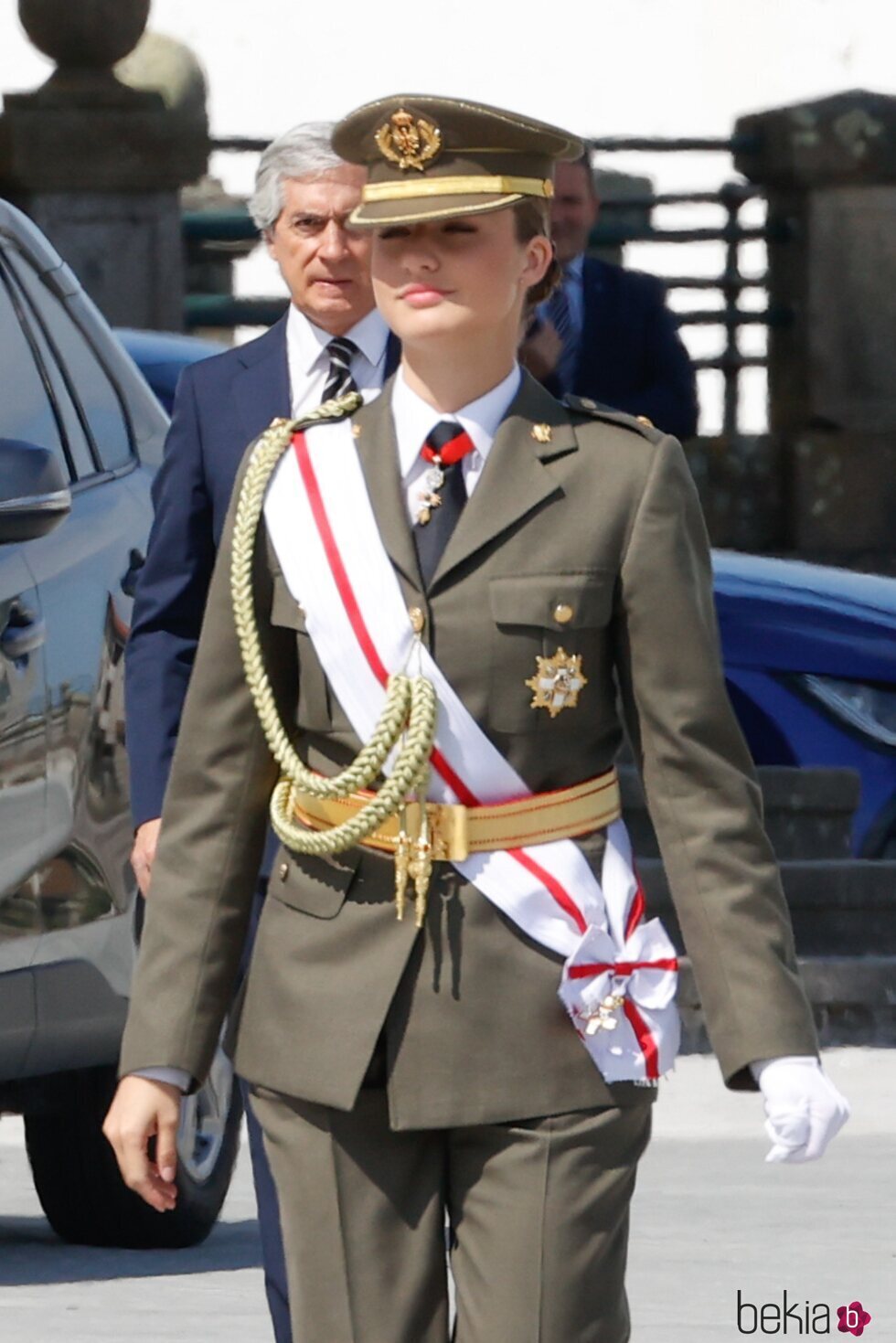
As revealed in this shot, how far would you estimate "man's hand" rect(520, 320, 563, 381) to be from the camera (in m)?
6.27

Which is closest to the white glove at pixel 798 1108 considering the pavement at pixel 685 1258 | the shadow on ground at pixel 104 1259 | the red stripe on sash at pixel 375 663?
the red stripe on sash at pixel 375 663

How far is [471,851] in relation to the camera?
13.1 ft

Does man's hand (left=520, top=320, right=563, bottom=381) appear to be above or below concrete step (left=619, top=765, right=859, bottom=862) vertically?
above

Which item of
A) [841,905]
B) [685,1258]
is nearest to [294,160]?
[685,1258]

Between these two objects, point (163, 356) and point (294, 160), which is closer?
point (294, 160)

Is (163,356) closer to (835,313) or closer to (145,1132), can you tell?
(145,1132)

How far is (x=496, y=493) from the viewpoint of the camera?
4.04 m

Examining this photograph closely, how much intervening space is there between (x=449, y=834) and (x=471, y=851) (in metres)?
0.03

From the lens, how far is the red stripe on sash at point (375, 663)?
399 centimetres

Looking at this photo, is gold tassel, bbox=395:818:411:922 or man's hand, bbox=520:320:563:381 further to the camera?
man's hand, bbox=520:320:563:381

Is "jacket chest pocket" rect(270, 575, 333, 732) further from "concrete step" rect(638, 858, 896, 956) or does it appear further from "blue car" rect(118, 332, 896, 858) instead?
"concrete step" rect(638, 858, 896, 956)

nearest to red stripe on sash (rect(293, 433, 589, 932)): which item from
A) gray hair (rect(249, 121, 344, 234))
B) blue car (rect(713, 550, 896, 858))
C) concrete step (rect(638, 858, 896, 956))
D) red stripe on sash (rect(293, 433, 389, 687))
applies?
red stripe on sash (rect(293, 433, 389, 687))

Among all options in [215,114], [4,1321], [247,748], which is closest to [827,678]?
[4,1321]

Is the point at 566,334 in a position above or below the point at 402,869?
below
